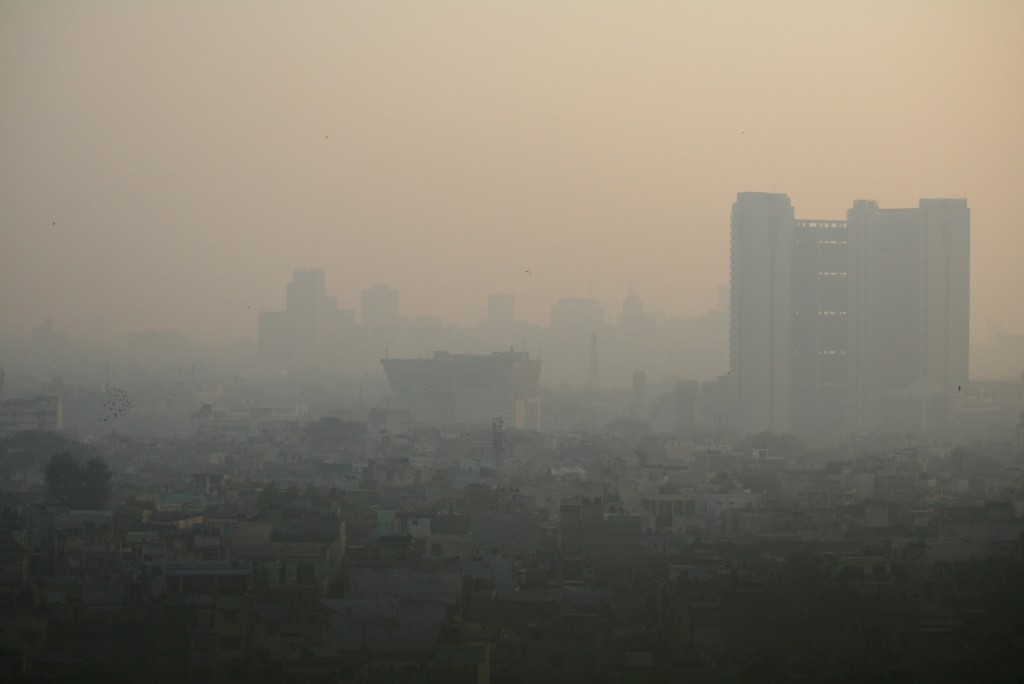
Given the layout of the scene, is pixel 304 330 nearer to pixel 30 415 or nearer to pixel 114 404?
pixel 114 404

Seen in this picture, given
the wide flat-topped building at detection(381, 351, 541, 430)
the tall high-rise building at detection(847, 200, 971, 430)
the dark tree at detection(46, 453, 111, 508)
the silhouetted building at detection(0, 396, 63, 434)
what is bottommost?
the dark tree at detection(46, 453, 111, 508)

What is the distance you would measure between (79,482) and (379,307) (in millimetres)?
16013

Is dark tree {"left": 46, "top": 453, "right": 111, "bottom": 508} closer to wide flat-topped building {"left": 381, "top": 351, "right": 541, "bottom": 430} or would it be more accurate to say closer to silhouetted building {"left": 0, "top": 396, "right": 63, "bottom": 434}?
silhouetted building {"left": 0, "top": 396, "right": 63, "bottom": 434}

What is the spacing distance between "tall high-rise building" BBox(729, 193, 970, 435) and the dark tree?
16.0 metres

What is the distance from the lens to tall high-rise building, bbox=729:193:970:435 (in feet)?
95.0

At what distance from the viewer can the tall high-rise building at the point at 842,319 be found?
29.0 metres

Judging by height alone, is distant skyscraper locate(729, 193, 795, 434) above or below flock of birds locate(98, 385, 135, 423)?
above

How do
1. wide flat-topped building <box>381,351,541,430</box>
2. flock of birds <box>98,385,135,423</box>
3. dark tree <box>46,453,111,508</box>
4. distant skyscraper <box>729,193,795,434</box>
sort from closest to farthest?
1. dark tree <box>46,453,111,508</box>
2. flock of birds <box>98,385,135,423</box>
3. distant skyscraper <box>729,193,795,434</box>
4. wide flat-topped building <box>381,351,541,430</box>

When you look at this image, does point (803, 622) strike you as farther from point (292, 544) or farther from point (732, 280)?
point (732, 280)

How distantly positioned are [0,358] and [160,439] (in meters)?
2.68

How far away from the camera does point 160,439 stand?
25.3 metres

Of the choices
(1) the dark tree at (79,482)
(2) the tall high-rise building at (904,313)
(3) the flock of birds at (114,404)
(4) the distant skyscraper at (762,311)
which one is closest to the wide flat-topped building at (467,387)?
(4) the distant skyscraper at (762,311)

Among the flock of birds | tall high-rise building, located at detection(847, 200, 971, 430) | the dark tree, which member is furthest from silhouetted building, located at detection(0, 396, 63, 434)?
tall high-rise building, located at detection(847, 200, 971, 430)

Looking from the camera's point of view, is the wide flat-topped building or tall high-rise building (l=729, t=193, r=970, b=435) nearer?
tall high-rise building (l=729, t=193, r=970, b=435)
